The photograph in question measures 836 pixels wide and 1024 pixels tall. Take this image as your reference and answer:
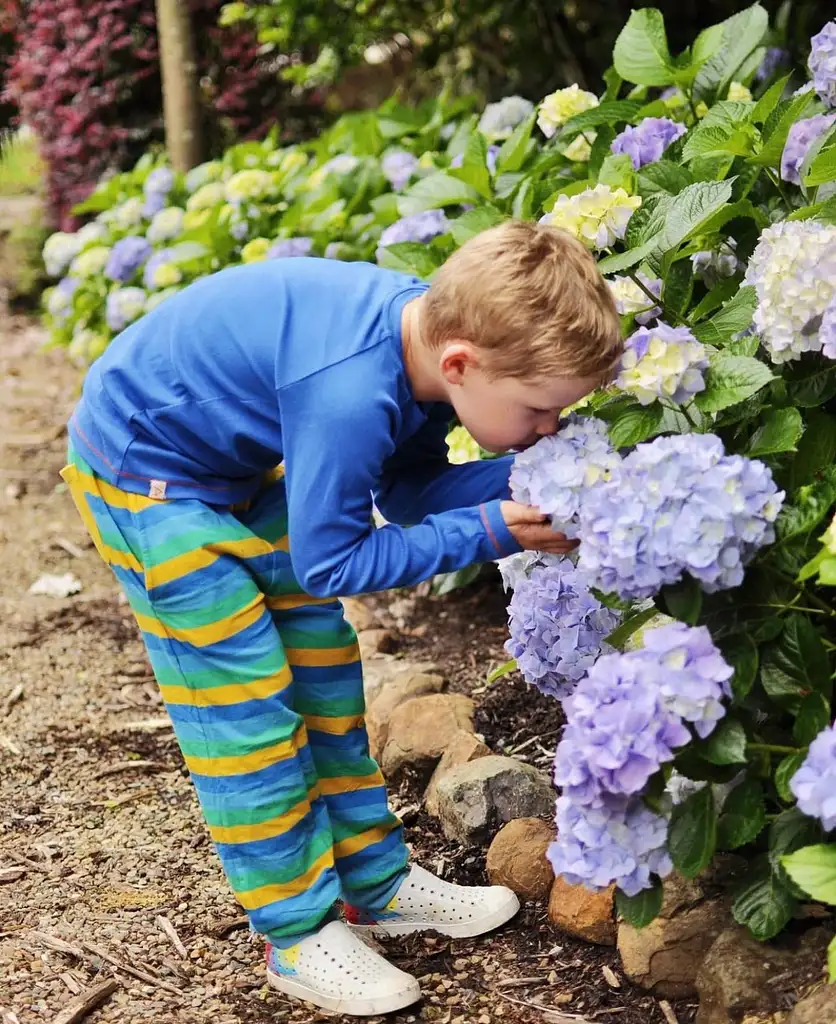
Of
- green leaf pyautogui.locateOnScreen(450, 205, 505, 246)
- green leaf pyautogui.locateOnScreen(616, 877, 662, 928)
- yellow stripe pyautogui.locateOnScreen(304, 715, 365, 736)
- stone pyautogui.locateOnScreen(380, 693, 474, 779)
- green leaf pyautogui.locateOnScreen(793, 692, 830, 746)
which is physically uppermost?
green leaf pyautogui.locateOnScreen(450, 205, 505, 246)

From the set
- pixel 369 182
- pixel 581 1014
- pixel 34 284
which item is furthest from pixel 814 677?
pixel 34 284

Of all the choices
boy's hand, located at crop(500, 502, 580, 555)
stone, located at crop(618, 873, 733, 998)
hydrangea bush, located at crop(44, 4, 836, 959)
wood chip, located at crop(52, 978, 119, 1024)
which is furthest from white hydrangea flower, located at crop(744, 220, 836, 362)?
wood chip, located at crop(52, 978, 119, 1024)

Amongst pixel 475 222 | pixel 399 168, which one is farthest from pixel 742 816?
pixel 399 168

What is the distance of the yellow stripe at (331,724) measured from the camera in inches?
86.2

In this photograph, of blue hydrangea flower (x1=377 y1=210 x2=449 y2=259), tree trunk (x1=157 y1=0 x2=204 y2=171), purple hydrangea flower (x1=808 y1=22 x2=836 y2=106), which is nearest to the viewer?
purple hydrangea flower (x1=808 y1=22 x2=836 y2=106)

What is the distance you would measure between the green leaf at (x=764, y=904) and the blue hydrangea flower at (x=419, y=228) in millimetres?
1767

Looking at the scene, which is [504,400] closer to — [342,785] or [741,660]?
[741,660]

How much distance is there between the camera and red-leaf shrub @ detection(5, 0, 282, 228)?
22.2 ft

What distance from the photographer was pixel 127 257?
4.61m

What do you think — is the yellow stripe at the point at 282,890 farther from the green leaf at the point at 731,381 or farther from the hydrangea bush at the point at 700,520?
the green leaf at the point at 731,381

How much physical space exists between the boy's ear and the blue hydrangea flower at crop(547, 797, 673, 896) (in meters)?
0.55

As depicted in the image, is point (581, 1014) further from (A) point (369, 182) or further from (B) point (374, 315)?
(A) point (369, 182)

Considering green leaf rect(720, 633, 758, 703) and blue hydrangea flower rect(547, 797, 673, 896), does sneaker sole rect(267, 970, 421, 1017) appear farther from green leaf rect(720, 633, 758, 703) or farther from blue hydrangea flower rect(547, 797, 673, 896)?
green leaf rect(720, 633, 758, 703)

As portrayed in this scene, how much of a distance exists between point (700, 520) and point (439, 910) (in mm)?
927
